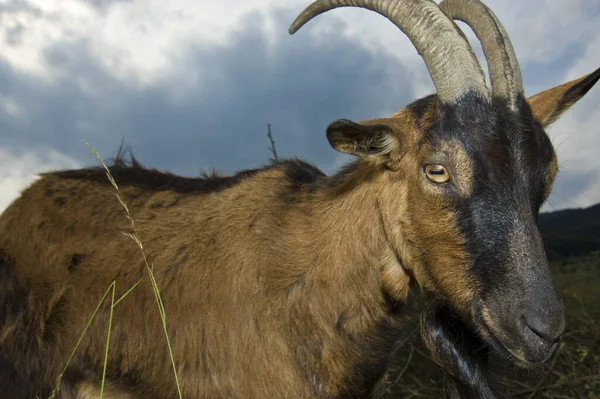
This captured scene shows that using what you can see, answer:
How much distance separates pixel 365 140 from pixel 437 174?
48 centimetres

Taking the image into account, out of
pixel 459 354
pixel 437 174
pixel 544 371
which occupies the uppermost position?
pixel 437 174

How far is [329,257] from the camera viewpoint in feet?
13.4

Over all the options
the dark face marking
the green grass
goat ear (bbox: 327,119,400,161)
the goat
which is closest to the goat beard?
the goat

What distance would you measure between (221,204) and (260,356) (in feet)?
3.80

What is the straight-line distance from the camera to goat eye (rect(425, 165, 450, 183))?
11.7 ft

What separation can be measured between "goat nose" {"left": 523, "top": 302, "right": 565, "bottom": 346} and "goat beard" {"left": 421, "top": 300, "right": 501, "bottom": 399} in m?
0.94

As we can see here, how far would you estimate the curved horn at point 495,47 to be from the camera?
3936mm

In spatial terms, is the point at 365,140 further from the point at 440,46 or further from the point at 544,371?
the point at 544,371

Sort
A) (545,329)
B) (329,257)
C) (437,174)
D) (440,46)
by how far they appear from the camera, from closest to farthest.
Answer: (545,329)
(437,174)
(440,46)
(329,257)

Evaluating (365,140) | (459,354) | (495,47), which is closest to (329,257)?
(365,140)

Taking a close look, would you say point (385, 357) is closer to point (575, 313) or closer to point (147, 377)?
point (147, 377)

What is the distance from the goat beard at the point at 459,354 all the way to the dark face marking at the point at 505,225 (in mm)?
764

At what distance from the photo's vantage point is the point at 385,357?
162 inches

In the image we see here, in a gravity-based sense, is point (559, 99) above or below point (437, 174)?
above
